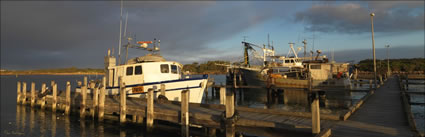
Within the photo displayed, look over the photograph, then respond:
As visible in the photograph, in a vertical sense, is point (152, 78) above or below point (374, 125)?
above

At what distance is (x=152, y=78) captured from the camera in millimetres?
16391

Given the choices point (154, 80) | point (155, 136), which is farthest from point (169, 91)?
point (155, 136)

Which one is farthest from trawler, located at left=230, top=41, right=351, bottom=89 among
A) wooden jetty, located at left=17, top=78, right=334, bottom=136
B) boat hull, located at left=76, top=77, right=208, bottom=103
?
wooden jetty, located at left=17, top=78, right=334, bottom=136

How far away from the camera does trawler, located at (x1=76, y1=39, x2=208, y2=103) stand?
52.2 feet

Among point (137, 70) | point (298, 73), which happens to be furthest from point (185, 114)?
point (298, 73)

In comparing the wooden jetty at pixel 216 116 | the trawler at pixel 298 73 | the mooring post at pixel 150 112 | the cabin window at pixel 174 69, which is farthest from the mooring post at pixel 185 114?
the trawler at pixel 298 73

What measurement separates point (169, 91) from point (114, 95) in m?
4.59

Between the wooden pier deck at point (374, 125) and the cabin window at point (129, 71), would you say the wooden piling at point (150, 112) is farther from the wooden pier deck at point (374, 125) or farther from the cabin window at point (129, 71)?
the wooden pier deck at point (374, 125)

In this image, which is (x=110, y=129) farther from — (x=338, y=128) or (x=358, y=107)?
(x=358, y=107)

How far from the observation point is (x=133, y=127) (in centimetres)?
1307

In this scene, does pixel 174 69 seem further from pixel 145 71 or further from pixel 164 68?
pixel 145 71

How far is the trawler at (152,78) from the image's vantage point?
15898 millimetres

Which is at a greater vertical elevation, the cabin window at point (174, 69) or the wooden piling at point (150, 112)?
the cabin window at point (174, 69)

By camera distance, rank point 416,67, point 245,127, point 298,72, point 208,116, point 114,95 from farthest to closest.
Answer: point 416,67 < point 298,72 < point 114,95 < point 208,116 < point 245,127
